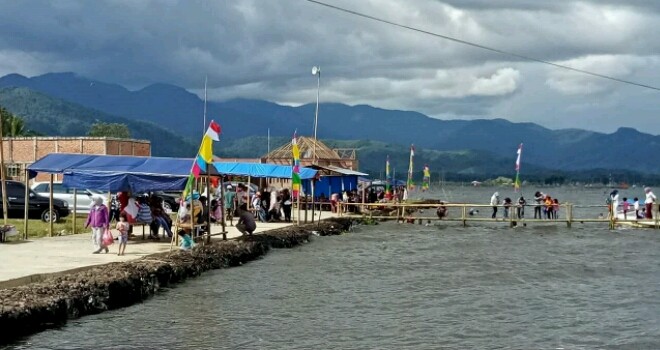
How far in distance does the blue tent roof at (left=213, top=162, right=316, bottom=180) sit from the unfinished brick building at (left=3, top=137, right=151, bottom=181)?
11832 millimetres

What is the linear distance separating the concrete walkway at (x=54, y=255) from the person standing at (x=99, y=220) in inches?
12.2

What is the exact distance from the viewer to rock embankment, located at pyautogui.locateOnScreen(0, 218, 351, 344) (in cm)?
1329

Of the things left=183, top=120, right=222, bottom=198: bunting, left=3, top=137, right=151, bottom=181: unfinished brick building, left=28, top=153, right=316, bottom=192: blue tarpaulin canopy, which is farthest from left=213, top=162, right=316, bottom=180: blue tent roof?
left=183, top=120, right=222, bottom=198: bunting

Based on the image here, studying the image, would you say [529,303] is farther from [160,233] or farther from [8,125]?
[8,125]

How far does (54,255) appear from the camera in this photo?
19391 mm

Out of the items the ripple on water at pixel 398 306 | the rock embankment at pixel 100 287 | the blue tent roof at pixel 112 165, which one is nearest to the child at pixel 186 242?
the rock embankment at pixel 100 287

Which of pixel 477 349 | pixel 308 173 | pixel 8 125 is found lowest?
pixel 477 349

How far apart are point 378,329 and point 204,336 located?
10.4 ft

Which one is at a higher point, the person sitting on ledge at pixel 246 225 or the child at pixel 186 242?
the person sitting on ledge at pixel 246 225

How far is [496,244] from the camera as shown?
3253 cm

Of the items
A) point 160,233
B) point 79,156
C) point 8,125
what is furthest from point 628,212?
point 8,125

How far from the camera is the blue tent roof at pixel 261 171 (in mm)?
34219

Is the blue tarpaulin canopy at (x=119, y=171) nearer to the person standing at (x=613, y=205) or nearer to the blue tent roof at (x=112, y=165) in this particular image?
the blue tent roof at (x=112, y=165)

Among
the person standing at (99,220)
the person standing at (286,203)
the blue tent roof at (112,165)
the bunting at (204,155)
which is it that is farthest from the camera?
the person standing at (286,203)
